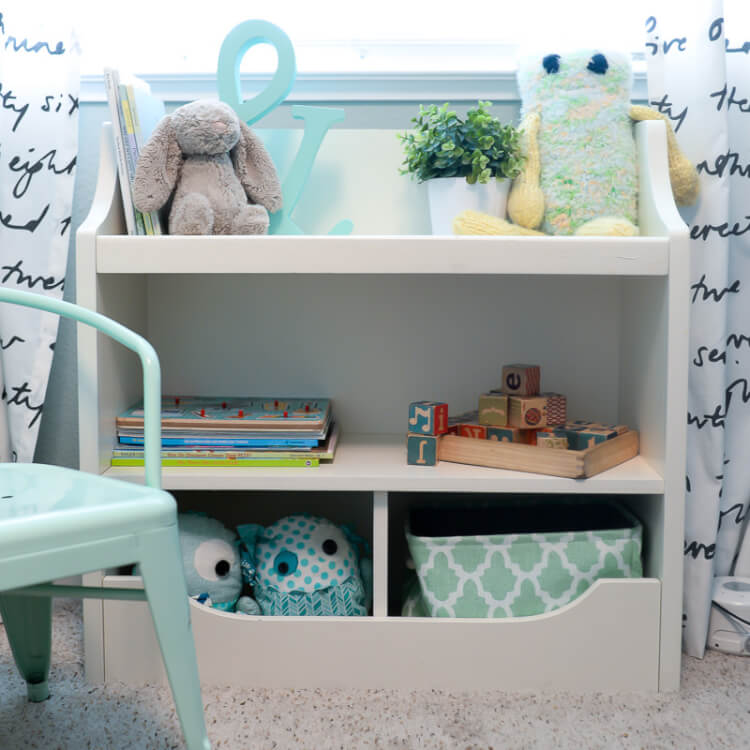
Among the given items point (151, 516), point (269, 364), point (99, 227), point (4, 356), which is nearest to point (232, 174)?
point (99, 227)

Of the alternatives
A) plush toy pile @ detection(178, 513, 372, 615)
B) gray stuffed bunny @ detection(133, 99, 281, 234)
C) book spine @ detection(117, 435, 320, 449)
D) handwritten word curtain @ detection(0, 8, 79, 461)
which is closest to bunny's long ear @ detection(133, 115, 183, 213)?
gray stuffed bunny @ detection(133, 99, 281, 234)

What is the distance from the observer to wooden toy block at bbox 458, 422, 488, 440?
1.21 metres

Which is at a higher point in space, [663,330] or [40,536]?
[663,330]

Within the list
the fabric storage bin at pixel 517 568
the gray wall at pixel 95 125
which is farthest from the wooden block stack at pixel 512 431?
the gray wall at pixel 95 125

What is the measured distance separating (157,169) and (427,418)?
55cm

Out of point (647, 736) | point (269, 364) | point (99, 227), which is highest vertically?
point (99, 227)

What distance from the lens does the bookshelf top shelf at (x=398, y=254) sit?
1069 mm

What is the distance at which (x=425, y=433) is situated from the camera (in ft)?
3.91

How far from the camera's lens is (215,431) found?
118 centimetres

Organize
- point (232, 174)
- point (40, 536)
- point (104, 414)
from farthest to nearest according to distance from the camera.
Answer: point (232, 174)
point (104, 414)
point (40, 536)

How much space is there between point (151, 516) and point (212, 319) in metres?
0.71

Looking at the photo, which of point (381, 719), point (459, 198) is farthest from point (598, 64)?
point (381, 719)

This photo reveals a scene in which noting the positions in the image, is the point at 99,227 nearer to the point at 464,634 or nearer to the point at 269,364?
the point at 269,364

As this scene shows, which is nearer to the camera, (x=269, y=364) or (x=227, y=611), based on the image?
(x=227, y=611)
